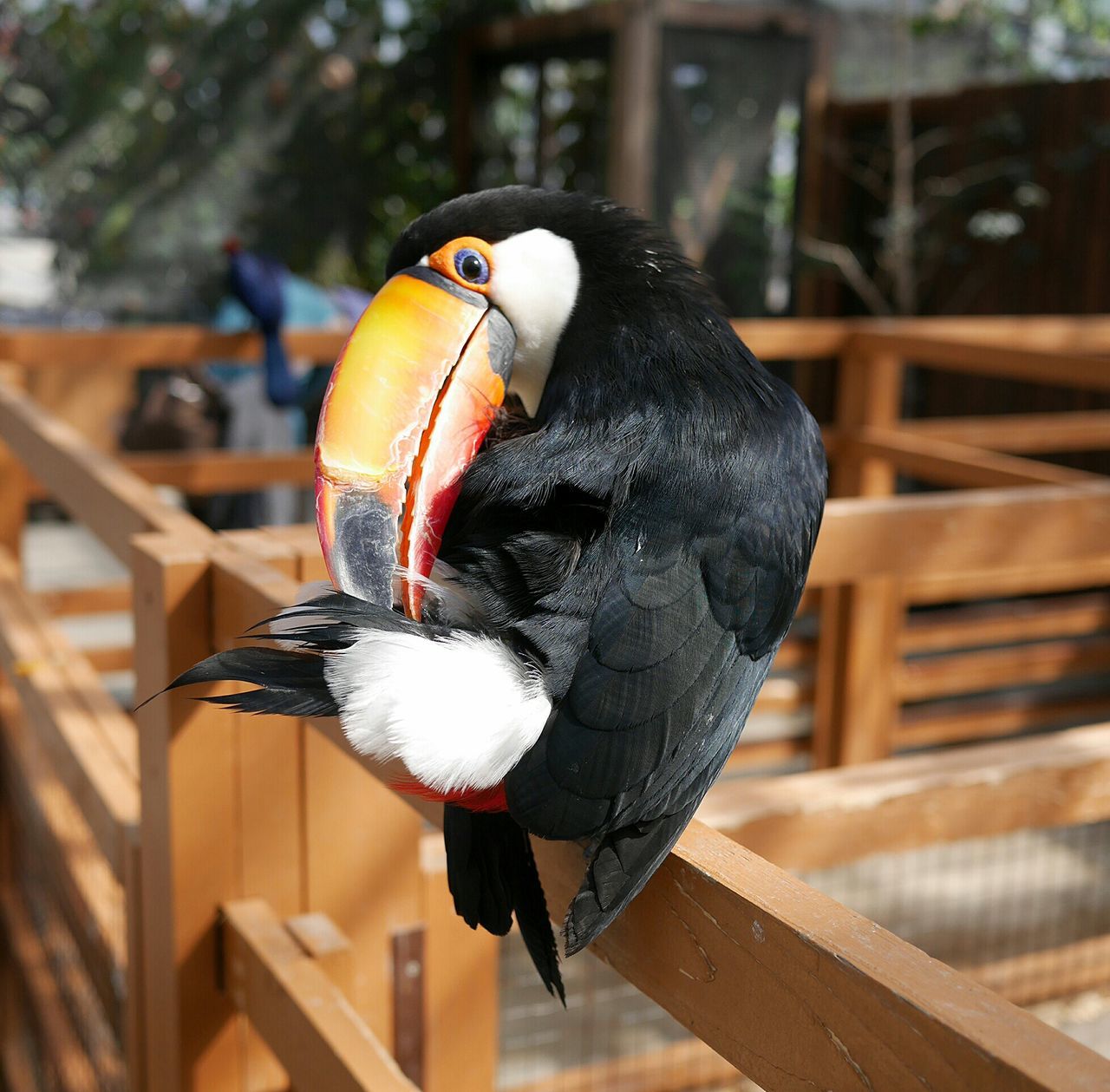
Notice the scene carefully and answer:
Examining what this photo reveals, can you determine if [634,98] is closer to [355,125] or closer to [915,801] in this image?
[355,125]

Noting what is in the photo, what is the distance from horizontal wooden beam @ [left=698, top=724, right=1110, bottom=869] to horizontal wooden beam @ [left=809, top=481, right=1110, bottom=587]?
0.67ft

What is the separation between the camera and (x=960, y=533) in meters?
1.44

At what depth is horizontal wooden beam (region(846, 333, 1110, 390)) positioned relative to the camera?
271 cm

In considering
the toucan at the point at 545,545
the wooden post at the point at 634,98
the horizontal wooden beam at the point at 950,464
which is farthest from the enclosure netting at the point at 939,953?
the wooden post at the point at 634,98

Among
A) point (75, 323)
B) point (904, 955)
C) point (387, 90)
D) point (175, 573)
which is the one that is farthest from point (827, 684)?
point (387, 90)

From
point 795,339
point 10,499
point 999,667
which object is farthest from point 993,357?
point 10,499

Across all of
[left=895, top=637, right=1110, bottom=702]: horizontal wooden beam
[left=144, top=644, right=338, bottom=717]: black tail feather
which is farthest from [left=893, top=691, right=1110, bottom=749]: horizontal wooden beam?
[left=144, top=644, right=338, bottom=717]: black tail feather

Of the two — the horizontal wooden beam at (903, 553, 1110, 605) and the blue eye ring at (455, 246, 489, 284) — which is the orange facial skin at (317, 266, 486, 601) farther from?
the horizontal wooden beam at (903, 553, 1110, 605)

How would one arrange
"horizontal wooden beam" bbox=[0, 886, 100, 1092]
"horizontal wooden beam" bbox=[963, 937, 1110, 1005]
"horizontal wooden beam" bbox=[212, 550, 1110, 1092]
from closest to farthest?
"horizontal wooden beam" bbox=[212, 550, 1110, 1092]
"horizontal wooden beam" bbox=[0, 886, 100, 1092]
"horizontal wooden beam" bbox=[963, 937, 1110, 1005]

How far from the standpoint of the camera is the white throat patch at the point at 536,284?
946 mm

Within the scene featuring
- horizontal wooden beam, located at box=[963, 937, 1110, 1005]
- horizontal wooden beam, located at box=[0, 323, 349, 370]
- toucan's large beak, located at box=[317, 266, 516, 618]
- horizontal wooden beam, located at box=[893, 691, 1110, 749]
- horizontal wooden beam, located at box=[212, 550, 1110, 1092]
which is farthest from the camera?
horizontal wooden beam, located at box=[893, 691, 1110, 749]

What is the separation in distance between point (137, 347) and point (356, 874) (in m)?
2.07

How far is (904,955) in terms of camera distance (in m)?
0.60

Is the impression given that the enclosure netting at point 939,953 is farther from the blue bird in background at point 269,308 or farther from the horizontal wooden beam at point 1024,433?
the blue bird in background at point 269,308
